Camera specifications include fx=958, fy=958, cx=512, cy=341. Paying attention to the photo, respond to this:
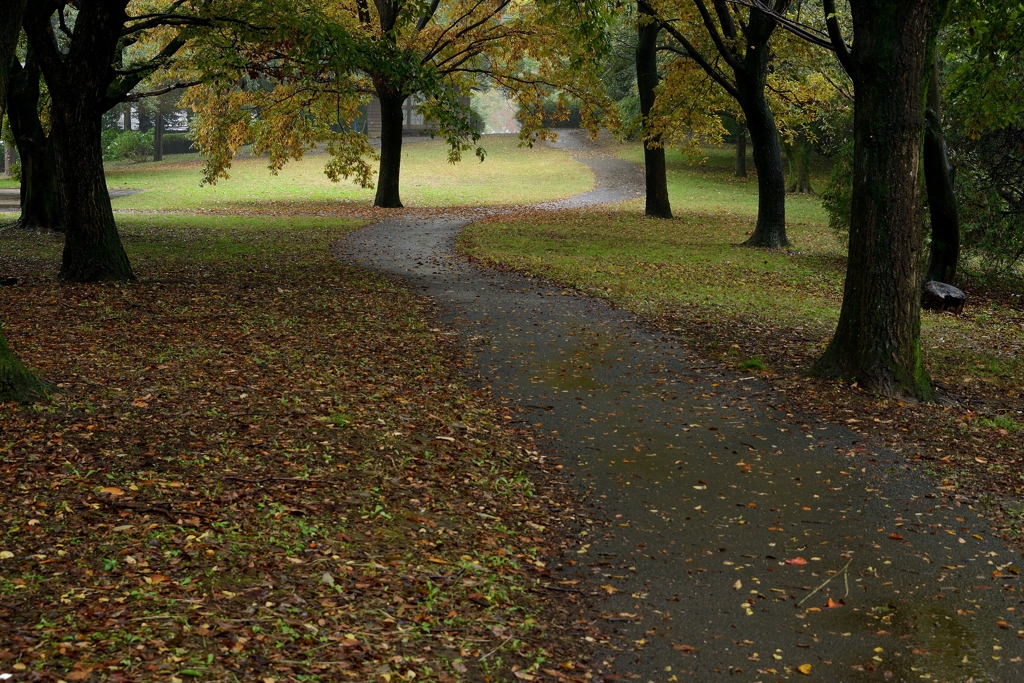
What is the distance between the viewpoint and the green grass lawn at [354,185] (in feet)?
122

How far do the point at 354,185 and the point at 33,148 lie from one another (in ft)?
80.4


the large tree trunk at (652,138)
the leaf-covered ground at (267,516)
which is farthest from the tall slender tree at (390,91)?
the leaf-covered ground at (267,516)

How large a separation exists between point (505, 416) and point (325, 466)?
2532mm

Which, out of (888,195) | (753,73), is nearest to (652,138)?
(753,73)

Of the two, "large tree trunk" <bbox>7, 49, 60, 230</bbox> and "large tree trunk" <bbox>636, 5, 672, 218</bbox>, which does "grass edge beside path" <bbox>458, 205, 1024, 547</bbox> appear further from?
"large tree trunk" <bbox>7, 49, 60, 230</bbox>

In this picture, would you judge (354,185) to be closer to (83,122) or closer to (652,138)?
(652,138)

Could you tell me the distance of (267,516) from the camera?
6.02 meters

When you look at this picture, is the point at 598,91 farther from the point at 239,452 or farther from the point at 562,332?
the point at 239,452

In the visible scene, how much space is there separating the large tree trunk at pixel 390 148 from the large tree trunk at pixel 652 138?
24.5 ft

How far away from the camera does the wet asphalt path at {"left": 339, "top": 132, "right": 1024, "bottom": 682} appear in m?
5.15

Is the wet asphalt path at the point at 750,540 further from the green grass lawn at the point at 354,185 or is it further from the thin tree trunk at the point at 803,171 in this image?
the thin tree trunk at the point at 803,171

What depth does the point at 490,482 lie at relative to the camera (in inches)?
291

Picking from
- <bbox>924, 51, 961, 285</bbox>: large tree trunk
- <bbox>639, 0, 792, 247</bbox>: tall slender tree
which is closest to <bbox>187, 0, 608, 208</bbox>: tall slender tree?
<bbox>639, 0, 792, 247</bbox>: tall slender tree

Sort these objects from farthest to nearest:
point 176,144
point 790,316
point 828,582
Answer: point 176,144 < point 790,316 < point 828,582
